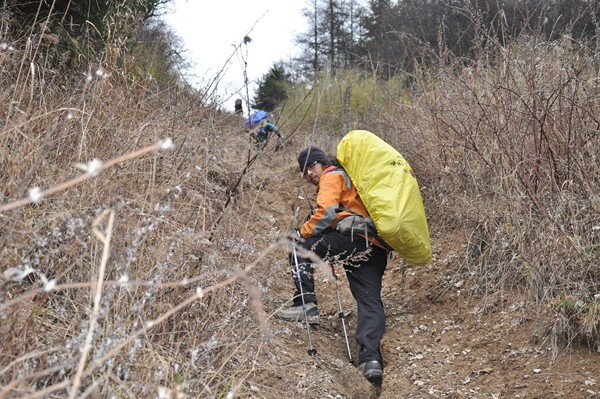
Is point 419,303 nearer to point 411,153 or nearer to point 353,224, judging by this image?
point 353,224

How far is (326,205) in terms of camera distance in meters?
4.52

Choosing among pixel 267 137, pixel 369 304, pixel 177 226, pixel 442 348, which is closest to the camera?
pixel 177 226

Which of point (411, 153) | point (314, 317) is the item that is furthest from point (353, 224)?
point (411, 153)

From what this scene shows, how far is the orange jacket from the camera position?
4.52m

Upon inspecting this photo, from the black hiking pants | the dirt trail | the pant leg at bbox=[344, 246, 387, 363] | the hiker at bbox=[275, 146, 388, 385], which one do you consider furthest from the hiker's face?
the dirt trail

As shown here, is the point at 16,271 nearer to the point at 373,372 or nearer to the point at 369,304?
the point at 373,372

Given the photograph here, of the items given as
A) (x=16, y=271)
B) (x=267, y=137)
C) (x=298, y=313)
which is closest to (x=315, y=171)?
(x=298, y=313)

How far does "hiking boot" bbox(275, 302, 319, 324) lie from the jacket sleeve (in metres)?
0.57

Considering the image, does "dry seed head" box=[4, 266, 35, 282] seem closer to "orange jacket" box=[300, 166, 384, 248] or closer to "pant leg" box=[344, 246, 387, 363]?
"pant leg" box=[344, 246, 387, 363]

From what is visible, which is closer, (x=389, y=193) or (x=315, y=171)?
(x=389, y=193)

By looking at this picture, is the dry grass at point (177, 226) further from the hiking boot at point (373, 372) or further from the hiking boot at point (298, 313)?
the hiking boot at point (298, 313)

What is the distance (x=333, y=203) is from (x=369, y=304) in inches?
30.8

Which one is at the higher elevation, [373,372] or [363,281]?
[363,281]

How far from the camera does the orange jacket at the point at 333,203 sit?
4520mm
